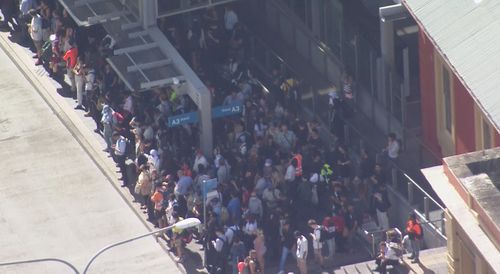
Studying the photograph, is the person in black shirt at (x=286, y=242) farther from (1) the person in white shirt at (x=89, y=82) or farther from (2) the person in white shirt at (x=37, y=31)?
(2) the person in white shirt at (x=37, y=31)

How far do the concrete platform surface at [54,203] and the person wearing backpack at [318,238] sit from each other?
3503 mm

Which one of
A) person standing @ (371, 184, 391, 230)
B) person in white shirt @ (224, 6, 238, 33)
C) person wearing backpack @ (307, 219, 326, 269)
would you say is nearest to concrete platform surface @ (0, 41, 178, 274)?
person wearing backpack @ (307, 219, 326, 269)

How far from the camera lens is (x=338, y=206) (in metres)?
51.5

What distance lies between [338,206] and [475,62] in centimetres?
512

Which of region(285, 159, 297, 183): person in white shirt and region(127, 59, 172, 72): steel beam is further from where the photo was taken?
region(127, 59, 172, 72): steel beam

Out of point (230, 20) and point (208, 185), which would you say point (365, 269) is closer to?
point (208, 185)

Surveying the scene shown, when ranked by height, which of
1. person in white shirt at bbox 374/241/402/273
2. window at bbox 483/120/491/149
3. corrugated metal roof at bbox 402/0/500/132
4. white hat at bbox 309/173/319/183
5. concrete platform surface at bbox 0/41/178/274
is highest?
corrugated metal roof at bbox 402/0/500/132

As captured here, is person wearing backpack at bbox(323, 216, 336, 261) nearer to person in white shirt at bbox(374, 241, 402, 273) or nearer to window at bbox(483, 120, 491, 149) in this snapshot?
person in white shirt at bbox(374, 241, 402, 273)

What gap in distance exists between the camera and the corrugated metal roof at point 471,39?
156ft

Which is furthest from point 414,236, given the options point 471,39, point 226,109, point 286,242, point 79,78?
point 79,78

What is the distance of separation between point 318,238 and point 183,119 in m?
6.22

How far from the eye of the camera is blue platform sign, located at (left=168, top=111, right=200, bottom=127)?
54906 millimetres

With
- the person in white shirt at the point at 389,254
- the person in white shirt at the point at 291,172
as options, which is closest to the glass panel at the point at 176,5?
the person in white shirt at the point at 291,172

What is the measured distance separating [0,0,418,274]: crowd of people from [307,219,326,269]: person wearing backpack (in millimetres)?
28
